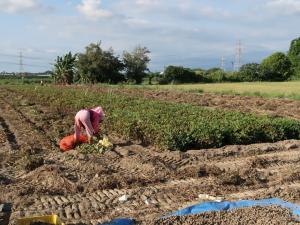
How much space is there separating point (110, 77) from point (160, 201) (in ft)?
164

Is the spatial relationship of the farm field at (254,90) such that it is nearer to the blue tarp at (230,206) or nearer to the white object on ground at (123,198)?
Result: the blue tarp at (230,206)

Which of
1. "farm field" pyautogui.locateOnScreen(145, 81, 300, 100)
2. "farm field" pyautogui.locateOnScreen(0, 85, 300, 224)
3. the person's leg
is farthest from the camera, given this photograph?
"farm field" pyautogui.locateOnScreen(145, 81, 300, 100)

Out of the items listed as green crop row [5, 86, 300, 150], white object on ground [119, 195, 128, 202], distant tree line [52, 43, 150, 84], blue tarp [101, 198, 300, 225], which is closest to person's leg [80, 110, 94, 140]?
green crop row [5, 86, 300, 150]

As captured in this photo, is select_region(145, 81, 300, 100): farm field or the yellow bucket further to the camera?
select_region(145, 81, 300, 100): farm field

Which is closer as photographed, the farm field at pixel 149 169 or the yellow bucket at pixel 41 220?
the yellow bucket at pixel 41 220

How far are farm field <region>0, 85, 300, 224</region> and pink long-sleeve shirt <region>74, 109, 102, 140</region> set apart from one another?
0.73 m

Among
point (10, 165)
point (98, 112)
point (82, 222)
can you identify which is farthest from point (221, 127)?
point (82, 222)

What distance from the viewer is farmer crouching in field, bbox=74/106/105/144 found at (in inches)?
417

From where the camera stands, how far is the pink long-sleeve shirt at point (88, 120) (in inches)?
417

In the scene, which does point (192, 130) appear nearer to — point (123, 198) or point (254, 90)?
point (123, 198)

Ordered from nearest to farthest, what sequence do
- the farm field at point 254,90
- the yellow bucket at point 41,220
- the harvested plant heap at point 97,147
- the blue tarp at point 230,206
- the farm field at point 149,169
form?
the yellow bucket at point 41,220, the blue tarp at point 230,206, the farm field at point 149,169, the harvested plant heap at point 97,147, the farm field at point 254,90

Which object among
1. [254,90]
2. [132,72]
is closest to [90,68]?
[132,72]

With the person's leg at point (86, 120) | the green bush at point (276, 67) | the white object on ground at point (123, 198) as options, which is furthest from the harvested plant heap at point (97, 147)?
the green bush at point (276, 67)

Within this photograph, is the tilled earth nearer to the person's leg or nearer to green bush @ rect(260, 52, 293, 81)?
the person's leg
